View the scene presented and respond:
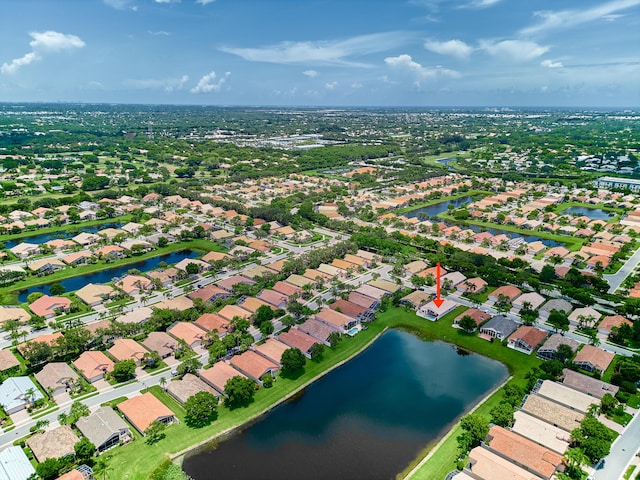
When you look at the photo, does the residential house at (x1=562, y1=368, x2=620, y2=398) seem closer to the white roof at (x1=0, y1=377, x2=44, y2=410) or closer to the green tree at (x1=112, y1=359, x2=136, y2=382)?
the green tree at (x1=112, y1=359, x2=136, y2=382)

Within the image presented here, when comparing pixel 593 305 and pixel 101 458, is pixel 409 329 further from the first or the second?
pixel 101 458

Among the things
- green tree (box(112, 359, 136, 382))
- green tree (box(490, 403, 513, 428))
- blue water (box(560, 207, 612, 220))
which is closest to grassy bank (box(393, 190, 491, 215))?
blue water (box(560, 207, 612, 220))

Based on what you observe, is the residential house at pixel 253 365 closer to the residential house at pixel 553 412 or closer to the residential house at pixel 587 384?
the residential house at pixel 553 412

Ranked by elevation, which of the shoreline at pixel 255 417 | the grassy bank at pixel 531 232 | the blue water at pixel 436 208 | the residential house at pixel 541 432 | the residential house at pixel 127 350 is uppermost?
the blue water at pixel 436 208

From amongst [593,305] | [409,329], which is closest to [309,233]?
[409,329]

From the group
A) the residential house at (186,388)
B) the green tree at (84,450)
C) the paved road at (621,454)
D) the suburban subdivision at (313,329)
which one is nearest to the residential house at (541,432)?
the suburban subdivision at (313,329)
